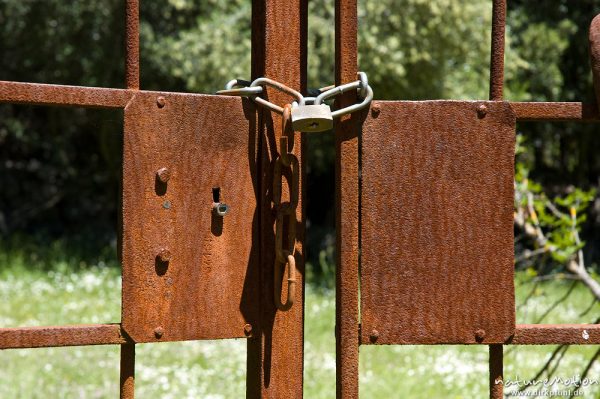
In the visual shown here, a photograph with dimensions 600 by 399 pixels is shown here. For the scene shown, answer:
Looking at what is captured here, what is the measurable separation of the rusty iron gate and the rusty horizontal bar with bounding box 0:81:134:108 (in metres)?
0.05

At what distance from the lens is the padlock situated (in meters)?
1.08

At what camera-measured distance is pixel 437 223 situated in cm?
117

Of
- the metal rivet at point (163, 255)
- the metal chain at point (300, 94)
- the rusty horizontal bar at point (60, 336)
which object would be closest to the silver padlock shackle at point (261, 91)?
the metal chain at point (300, 94)

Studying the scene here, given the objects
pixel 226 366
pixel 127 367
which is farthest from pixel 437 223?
pixel 226 366

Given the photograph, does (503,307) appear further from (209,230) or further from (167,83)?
(167,83)

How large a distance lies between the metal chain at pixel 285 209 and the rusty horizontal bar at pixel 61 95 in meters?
0.22

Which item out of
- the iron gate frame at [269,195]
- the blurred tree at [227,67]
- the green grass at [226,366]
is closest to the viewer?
the iron gate frame at [269,195]

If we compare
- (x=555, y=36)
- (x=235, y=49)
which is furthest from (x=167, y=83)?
(x=555, y=36)

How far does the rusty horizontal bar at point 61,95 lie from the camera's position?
1.07 m

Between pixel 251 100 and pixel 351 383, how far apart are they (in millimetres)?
426

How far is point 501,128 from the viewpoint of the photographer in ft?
3.87

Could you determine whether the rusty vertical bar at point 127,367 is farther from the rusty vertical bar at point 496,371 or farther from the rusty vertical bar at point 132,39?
the rusty vertical bar at point 496,371

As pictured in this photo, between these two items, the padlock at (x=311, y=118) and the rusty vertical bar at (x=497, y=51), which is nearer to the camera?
the padlock at (x=311, y=118)

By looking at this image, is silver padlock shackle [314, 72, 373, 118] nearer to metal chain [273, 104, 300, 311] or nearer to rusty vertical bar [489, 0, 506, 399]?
metal chain [273, 104, 300, 311]
